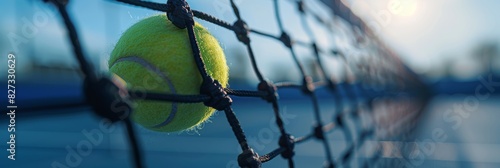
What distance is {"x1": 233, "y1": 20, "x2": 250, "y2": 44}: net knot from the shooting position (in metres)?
0.91

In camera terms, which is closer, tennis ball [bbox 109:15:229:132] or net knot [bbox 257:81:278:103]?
tennis ball [bbox 109:15:229:132]

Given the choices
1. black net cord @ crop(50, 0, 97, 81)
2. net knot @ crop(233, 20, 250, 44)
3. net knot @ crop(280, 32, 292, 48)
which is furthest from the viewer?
net knot @ crop(280, 32, 292, 48)

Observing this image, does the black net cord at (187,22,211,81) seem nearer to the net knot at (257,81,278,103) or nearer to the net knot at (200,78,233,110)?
the net knot at (200,78,233,110)

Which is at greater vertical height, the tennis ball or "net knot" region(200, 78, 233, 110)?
the tennis ball

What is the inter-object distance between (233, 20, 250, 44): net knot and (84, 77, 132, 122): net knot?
1.55 ft

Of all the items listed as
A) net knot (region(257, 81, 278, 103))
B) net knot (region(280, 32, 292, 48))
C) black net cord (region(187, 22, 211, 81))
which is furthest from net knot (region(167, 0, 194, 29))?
net knot (region(280, 32, 292, 48))

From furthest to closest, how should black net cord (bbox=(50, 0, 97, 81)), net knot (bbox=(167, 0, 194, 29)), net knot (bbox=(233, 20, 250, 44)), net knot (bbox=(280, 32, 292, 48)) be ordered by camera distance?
net knot (bbox=(280, 32, 292, 48)) → net knot (bbox=(233, 20, 250, 44)) → net knot (bbox=(167, 0, 194, 29)) → black net cord (bbox=(50, 0, 97, 81))

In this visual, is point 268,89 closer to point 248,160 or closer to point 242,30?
point 242,30

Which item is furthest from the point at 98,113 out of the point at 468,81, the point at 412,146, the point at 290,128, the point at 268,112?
the point at 468,81

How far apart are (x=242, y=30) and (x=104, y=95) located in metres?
0.51

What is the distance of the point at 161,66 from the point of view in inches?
27.5

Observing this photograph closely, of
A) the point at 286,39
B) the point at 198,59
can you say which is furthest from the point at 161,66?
the point at 286,39

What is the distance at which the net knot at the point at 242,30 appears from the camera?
35.7 inches

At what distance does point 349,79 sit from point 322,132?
1.13 metres
